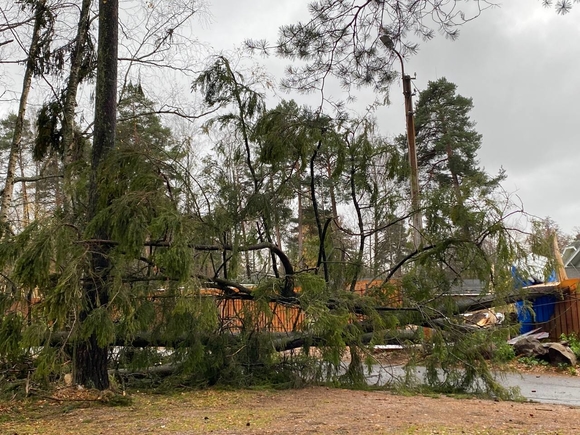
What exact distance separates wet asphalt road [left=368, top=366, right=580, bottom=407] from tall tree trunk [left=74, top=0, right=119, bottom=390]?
131 inches

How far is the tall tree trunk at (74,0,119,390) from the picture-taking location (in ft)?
17.0

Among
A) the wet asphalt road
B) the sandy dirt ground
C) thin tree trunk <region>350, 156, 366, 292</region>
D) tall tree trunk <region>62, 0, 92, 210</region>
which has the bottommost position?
the wet asphalt road

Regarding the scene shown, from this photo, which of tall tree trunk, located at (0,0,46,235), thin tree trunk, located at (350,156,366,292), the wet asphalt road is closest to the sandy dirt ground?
the wet asphalt road

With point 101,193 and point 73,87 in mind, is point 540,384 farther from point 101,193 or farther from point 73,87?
point 73,87

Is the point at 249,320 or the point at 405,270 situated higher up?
the point at 405,270

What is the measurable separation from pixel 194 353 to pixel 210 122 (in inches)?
113

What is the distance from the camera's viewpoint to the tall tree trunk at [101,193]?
518 cm

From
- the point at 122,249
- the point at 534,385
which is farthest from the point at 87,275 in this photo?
the point at 534,385

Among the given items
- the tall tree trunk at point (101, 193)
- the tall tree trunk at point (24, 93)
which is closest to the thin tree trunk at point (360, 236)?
the tall tree trunk at point (101, 193)

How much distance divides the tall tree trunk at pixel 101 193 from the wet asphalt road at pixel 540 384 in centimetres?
332

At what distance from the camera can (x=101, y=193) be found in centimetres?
537

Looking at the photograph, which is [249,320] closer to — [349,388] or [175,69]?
[349,388]

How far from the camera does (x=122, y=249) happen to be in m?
4.75

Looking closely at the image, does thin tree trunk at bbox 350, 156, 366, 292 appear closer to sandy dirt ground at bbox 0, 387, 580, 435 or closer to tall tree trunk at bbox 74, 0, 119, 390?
sandy dirt ground at bbox 0, 387, 580, 435
